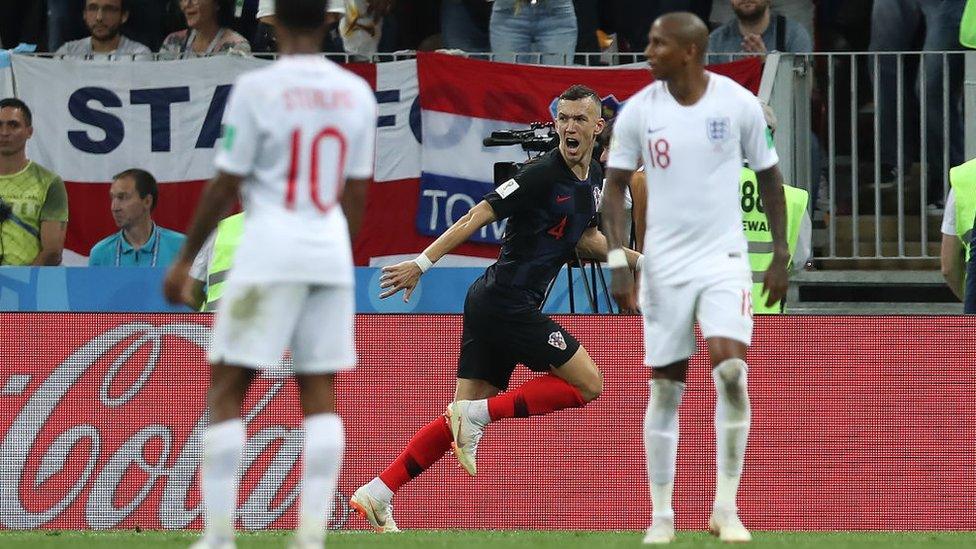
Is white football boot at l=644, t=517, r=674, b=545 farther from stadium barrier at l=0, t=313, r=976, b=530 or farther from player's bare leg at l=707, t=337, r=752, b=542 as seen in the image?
stadium barrier at l=0, t=313, r=976, b=530

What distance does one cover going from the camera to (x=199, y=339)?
990 centimetres

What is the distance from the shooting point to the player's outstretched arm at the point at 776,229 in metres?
7.56

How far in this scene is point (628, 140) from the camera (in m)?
7.60

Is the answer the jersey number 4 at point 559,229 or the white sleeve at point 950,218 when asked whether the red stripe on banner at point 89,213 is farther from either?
the white sleeve at point 950,218

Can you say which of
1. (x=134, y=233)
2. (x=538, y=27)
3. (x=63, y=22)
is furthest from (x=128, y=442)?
(x=63, y=22)

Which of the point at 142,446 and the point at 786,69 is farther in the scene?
the point at 786,69

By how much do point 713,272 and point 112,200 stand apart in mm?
5791

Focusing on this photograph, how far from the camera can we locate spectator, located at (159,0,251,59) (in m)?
12.9

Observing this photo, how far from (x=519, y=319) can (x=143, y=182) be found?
3.79 meters

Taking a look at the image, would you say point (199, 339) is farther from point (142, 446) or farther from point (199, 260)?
point (199, 260)

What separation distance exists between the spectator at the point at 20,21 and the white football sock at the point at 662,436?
861cm

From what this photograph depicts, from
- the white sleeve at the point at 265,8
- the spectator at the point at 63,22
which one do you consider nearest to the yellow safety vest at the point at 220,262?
the white sleeve at the point at 265,8

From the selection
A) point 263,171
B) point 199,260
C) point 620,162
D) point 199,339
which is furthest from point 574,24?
point 263,171

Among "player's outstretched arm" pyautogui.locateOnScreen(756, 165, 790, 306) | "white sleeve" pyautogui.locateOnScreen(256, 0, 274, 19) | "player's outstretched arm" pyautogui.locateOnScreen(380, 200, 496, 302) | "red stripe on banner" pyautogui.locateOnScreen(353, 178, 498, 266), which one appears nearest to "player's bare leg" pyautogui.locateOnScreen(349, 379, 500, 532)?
"player's outstretched arm" pyautogui.locateOnScreen(380, 200, 496, 302)
